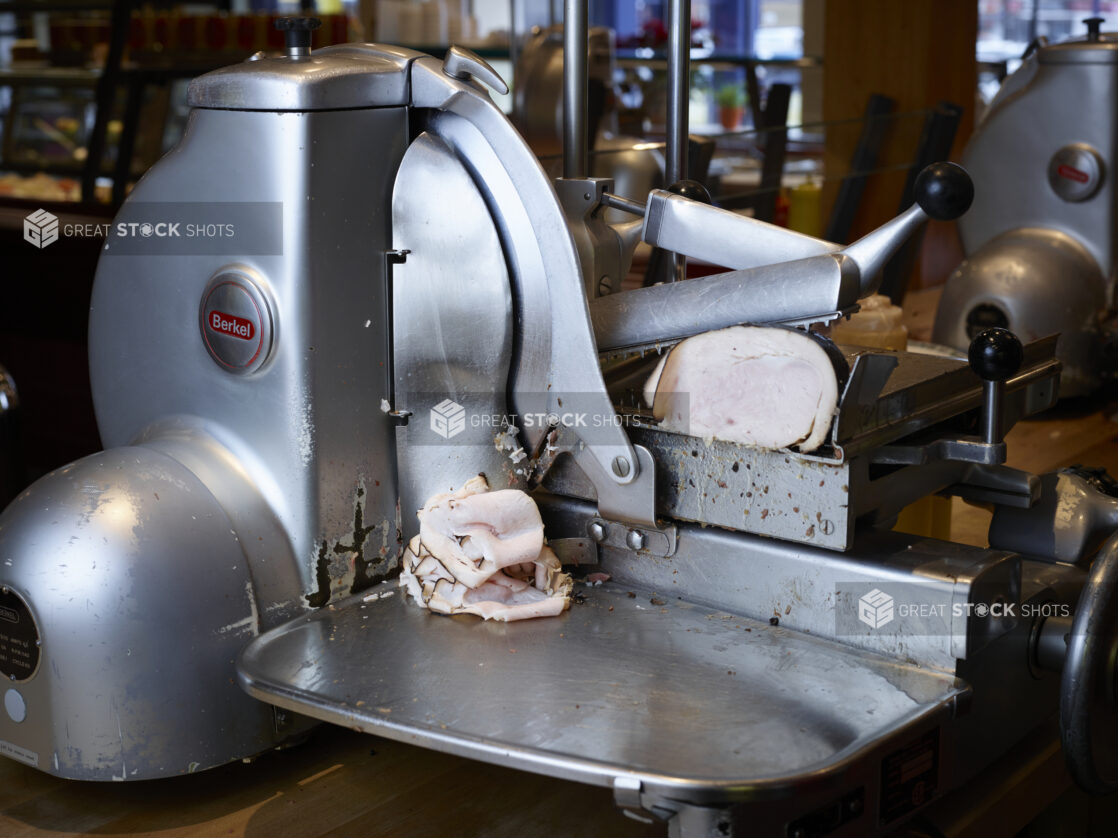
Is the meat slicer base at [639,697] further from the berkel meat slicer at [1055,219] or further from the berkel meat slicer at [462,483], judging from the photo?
the berkel meat slicer at [1055,219]

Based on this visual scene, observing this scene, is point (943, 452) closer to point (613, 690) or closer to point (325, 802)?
point (613, 690)

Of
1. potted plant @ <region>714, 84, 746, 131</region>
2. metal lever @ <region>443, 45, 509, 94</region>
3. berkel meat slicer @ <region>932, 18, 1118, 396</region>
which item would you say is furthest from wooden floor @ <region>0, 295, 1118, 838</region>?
potted plant @ <region>714, 84, 746, 131</region>

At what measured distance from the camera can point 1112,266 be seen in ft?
7.10

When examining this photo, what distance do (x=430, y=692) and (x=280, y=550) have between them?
0.23 m

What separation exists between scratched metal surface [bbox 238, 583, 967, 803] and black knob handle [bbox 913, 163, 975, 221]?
0.35 m

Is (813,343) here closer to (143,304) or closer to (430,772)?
(430,772)

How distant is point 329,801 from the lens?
1.06m

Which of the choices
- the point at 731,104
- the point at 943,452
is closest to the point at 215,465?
the point at 943,452

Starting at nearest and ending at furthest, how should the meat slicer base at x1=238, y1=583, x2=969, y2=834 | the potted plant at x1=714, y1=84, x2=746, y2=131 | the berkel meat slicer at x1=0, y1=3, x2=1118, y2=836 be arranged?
the meat slicer base at x1=238, y1=583, x2=969, y2=834, the berkel meat slicer at x1=0, y1=3, x2=1118, y2=836, the potted plant at x1=714, y1=84, x2=746, y2=131

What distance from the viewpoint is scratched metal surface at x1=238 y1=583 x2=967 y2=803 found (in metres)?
0.83

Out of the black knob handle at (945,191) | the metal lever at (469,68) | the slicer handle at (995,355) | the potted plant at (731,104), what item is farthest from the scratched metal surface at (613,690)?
the potted plant at (731,104)

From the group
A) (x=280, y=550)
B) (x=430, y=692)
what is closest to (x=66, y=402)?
(x=280, y=550)

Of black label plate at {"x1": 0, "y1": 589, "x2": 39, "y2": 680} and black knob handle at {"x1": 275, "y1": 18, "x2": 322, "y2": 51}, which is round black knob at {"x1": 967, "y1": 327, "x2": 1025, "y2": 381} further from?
black label plate at {"x1": 0, "y1": 589, "x2": 39, "y2": 680}

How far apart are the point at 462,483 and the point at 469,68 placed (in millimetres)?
373
